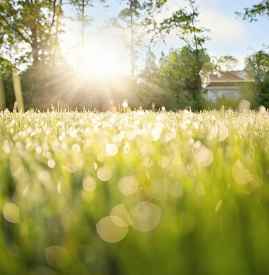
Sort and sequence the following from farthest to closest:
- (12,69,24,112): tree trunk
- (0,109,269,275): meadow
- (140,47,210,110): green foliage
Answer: (140,47,210,110): green foliage → (12,69,24,112): tree trunk → (0,109,269,275): meadow

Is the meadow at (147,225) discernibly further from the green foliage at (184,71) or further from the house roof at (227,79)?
the house roof at (227,79)

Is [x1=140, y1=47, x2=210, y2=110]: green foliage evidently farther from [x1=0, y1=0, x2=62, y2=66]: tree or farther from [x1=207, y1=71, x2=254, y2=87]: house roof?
[x1=207, y1=71, x2=254, y2=87]: house roof

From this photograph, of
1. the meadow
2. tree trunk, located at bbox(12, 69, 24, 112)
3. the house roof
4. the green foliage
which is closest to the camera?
the meadow

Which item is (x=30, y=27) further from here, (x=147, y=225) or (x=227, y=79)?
(x=227, y=79)

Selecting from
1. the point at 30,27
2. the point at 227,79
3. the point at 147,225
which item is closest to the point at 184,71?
the point at 30,27

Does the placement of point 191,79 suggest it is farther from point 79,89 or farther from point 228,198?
point 228,198

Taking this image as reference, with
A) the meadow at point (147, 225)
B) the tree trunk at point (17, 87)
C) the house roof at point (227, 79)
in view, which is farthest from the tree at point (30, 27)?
the house roof at point (227, 79)

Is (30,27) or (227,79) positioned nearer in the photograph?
(30,27)

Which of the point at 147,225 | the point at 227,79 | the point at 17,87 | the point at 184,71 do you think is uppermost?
the point at 227,79

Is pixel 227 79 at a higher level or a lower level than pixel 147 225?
higher

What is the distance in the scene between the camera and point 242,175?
1306 mm

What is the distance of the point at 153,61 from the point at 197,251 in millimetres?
37613

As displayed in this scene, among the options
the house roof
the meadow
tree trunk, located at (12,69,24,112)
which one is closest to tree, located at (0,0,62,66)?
tree trunk, located at (12,69,24,112)

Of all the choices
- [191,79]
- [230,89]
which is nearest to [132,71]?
[191,79]
